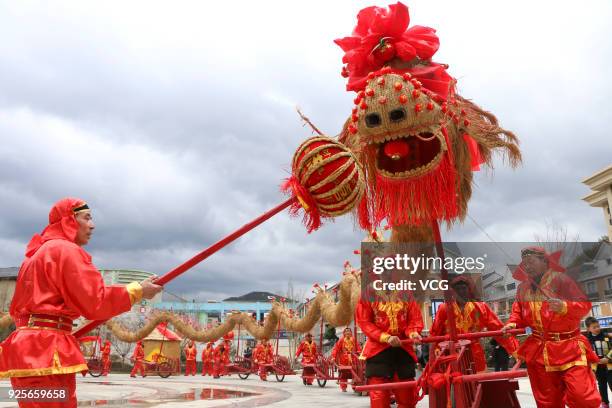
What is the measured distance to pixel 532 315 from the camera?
4066 millimetres

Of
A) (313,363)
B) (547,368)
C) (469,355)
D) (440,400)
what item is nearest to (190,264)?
(440,400)

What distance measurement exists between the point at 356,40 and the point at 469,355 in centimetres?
278

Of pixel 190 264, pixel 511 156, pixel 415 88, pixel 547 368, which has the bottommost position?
pixel 547 368

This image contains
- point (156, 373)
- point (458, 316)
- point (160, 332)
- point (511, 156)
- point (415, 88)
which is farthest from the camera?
point (160, 332)

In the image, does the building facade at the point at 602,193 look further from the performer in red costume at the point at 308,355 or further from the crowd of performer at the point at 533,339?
the crowd of performer at the point at 533,339

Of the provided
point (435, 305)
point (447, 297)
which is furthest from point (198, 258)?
point (435, 305)

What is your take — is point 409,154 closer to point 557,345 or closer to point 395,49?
point 395,49

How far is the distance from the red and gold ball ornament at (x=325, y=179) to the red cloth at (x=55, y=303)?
118 cm

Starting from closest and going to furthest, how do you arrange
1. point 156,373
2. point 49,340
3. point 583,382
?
1. point 49,340
2. point 583,382
3. point 156,373

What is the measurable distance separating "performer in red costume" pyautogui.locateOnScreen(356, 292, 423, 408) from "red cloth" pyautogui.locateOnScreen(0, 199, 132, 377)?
2.23 meters

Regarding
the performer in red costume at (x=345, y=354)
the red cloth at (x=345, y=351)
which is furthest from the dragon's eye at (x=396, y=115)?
the red cloth at (x=345, y=351)

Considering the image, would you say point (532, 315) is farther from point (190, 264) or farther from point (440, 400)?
point (190, 264)

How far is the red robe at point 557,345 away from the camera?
367 cm

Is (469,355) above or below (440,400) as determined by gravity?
above
